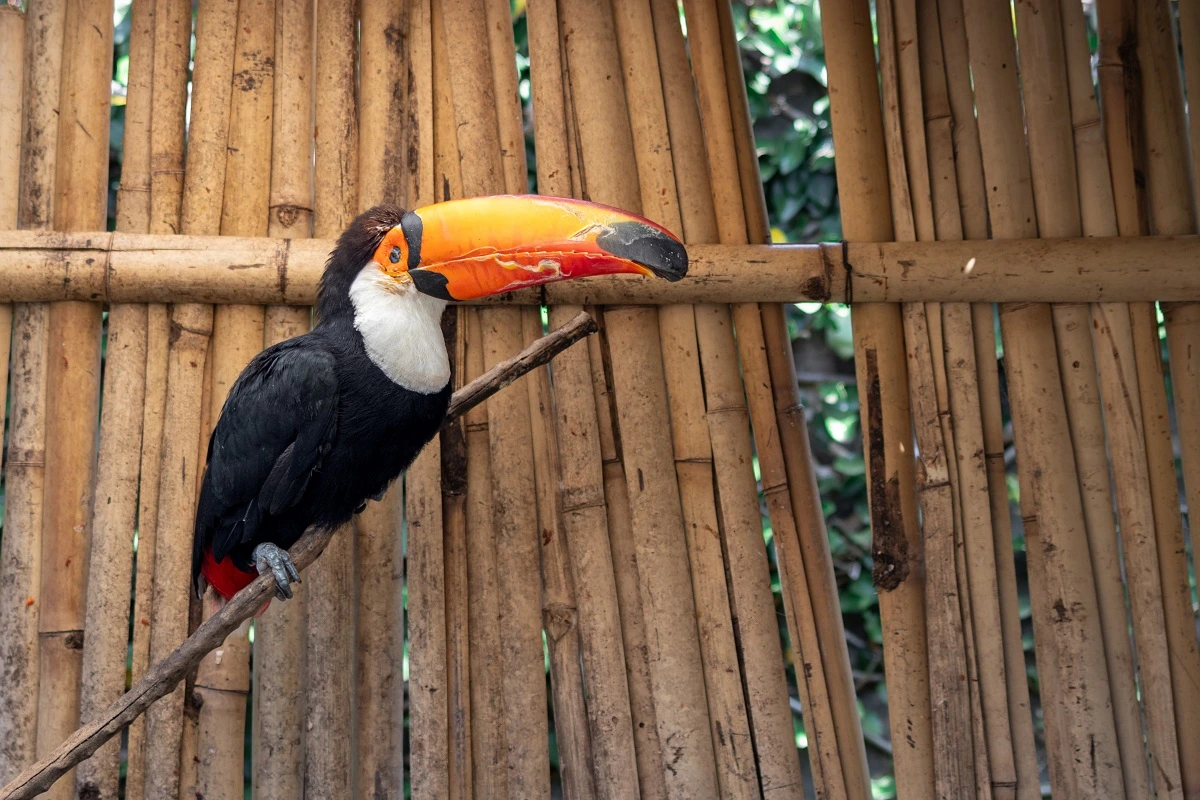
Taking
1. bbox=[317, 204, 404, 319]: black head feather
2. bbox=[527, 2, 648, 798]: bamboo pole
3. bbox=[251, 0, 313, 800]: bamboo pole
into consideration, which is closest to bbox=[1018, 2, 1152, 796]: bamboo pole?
bbox=[527, 2, 648, 798]: bamboo pole

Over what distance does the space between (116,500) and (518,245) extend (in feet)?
4.87

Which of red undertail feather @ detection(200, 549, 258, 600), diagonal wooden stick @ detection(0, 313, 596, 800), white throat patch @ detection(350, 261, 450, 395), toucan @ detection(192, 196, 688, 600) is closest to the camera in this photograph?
diagonal wooden stick @ detection(0, 313, 596, 800)

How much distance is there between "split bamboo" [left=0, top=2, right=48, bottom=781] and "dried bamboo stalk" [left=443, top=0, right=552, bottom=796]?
3.92ft

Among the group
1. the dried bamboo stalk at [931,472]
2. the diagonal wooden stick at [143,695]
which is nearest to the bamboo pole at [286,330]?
the diagonal wooden stick at [143,695]

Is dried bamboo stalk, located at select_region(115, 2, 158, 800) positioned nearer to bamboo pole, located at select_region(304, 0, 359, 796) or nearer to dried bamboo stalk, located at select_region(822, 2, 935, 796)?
bamboo pole, located at select_region(304, 0, 359, 796)

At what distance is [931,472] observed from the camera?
3076 mm

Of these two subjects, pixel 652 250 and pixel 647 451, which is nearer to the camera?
pixel 652 250

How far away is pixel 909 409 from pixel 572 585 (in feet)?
3.59

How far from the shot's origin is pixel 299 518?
2752mm

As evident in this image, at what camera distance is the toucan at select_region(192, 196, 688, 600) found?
252 centimetres

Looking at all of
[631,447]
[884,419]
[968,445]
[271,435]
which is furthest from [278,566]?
[968,445]

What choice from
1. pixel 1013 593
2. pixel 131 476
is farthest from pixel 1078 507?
pixel 131 476

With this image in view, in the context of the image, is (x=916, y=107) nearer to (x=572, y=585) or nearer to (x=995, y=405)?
(x=995, y=405)

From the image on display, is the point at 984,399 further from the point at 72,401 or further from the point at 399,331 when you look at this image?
the point at 72,401
